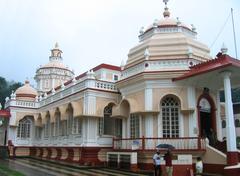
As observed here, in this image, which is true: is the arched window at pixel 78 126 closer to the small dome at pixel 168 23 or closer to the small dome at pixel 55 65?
the small dome at pixel 168 23

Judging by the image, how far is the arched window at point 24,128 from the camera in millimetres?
28833

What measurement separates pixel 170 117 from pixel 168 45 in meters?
4.32

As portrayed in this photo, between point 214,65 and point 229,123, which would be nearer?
point 229,123

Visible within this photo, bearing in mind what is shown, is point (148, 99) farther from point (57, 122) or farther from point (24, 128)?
point (24, 128)

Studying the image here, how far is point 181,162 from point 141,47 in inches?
336

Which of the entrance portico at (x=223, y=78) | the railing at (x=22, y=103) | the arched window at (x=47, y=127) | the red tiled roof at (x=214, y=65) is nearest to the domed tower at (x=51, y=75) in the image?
the railing at (x=22, y=103)

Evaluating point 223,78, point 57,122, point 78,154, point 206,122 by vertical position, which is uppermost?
point 223,78

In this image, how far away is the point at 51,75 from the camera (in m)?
37.9

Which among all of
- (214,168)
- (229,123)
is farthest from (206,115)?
(229,123)

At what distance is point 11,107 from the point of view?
28375mm

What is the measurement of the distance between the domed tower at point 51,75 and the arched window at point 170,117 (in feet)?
77.5

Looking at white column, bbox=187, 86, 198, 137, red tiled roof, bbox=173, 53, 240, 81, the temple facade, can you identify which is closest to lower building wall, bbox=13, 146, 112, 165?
the temple facade

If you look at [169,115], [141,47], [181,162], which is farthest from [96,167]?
[141,47]

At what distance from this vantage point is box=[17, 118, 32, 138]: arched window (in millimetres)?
28833
